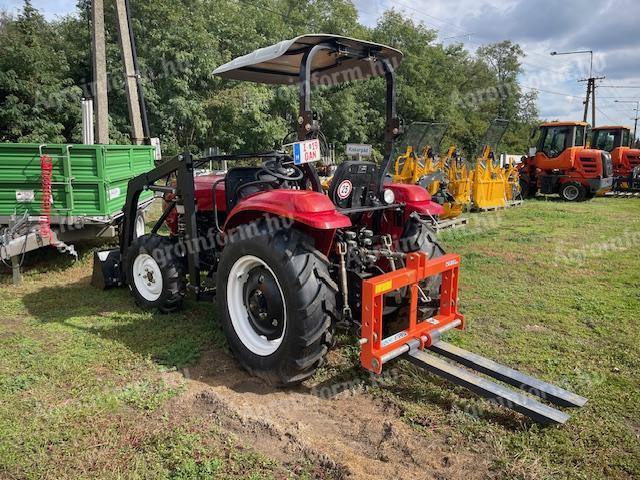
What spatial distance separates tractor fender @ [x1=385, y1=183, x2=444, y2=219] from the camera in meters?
3.87

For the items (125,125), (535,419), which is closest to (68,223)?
(535,419)

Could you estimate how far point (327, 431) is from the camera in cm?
277

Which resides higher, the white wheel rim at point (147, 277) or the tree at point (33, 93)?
the tree at point (33, 93)

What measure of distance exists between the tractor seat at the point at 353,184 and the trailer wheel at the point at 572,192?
43.8ft

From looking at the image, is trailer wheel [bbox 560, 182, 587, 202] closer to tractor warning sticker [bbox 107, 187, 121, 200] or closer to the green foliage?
the green foliage

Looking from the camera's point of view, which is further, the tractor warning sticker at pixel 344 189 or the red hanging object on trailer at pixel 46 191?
the red hanging object on trailer at pixel 46 191

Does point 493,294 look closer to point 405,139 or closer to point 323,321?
point 323,321

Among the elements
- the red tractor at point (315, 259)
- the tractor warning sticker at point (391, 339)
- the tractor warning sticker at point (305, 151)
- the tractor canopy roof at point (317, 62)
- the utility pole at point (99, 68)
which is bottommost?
the tractor warning sticker at point (391, 339)

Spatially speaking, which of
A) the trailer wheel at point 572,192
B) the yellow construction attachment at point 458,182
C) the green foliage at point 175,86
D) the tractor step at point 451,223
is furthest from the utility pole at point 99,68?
the trailer wheel at point 572,192

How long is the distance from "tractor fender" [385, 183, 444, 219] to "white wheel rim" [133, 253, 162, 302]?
2310 mm

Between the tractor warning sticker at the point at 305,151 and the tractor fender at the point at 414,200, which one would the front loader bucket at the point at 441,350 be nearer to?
the tractor fender at the point at 414,200

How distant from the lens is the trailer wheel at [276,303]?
296 centimetres

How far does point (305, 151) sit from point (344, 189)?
0.48 metres

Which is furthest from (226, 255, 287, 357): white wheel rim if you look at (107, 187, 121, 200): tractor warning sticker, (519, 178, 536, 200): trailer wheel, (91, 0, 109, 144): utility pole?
(519, 178, 536, 200): trailer wheel
